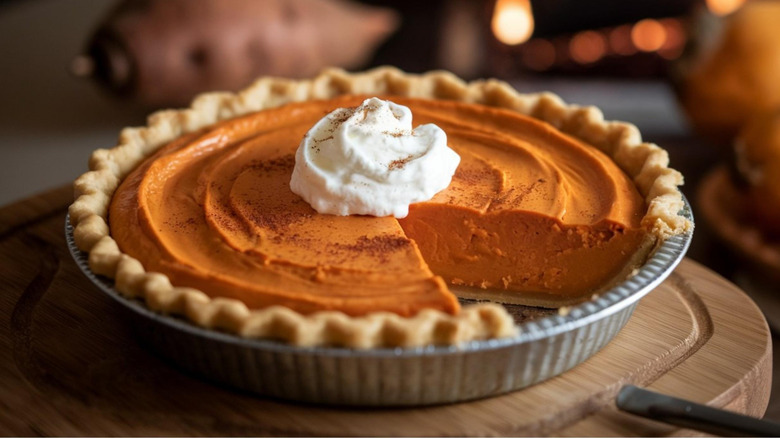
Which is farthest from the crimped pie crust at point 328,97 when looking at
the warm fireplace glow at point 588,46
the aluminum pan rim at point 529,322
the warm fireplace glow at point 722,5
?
the warm fireplace glow at point 722,5

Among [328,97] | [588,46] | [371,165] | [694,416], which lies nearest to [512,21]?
[588,46]

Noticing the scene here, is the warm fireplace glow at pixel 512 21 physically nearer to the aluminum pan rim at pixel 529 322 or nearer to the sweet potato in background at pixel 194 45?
the sweet potato in background at pixel 194 45

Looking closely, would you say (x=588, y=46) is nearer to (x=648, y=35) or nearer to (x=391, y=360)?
(x=648, y=35)

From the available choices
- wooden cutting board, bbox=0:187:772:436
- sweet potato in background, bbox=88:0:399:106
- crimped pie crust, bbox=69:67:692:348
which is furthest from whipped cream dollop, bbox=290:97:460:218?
sweet potato in background, bbox=88:0:399:106

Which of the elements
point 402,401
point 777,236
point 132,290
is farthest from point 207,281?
point 777,236

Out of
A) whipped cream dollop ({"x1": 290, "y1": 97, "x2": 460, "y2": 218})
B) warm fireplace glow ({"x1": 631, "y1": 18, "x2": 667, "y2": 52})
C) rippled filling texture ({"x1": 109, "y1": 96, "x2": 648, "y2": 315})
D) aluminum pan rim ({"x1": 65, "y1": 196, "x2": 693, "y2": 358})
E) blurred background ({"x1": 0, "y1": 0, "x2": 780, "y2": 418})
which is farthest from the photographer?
warm fireplace glow ({"x1": 631, "y1": 18, "x2": 667, "y2": 52})

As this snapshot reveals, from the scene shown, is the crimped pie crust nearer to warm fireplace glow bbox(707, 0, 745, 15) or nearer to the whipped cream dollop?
the whipped cream dollop
